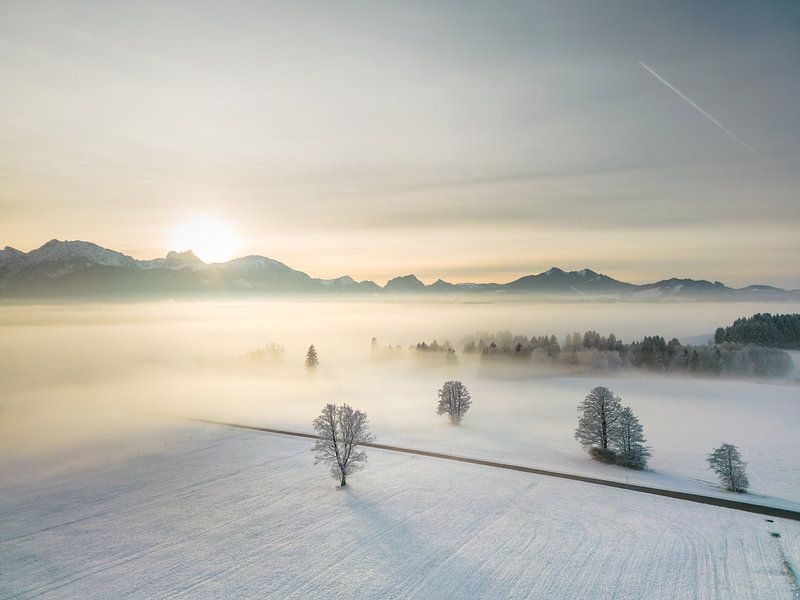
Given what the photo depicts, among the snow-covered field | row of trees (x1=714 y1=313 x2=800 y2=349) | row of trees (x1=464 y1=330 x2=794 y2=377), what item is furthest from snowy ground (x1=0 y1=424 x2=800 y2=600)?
row of trees (x1=714 y1=313 x2=800 y2=349)

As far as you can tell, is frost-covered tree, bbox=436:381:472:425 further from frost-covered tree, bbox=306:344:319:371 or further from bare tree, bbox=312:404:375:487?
frost-covered tree, bbox=306:344:319:371

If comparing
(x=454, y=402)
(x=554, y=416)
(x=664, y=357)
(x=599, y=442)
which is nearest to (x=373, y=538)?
(x=599, y=442)

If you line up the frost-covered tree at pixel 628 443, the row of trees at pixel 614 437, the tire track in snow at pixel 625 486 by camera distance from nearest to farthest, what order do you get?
the tire track in snow at pixel 625 486
the row of trees at pixel 614 437
the frost-covered tree at pixel 628 443

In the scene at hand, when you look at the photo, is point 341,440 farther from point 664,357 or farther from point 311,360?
point 664,357

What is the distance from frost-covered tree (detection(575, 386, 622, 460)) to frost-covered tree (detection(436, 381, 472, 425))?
29466 millimetres

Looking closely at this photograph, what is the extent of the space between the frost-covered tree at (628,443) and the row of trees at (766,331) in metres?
152

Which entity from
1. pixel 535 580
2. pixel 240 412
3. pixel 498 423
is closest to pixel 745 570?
pixel 535 580

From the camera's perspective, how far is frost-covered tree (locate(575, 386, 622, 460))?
7481 centimetres

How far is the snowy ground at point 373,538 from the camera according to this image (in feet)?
123

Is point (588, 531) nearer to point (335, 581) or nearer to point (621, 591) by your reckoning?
point (621, 591)

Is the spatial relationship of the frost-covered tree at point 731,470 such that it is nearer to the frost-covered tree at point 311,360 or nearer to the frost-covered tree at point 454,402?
the frost-covered tree at point 454,402

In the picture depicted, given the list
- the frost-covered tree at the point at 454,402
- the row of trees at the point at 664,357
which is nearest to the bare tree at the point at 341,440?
the frost-covered tree at the point at 454,402

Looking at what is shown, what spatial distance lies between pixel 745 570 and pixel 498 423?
60.9 m

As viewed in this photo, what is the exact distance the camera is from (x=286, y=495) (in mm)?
58250
